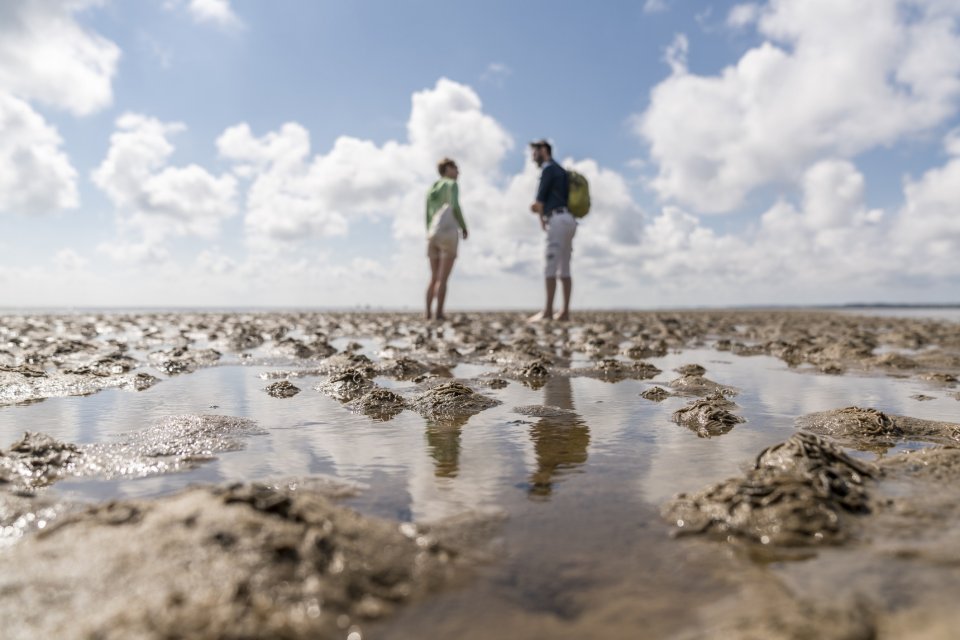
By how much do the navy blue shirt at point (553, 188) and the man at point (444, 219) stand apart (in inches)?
89.3

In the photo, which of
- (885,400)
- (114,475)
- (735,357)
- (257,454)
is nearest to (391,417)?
(257,454)

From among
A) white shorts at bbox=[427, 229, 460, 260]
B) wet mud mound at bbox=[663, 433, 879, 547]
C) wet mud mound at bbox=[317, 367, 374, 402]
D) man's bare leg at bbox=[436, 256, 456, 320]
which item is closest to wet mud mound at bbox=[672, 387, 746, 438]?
wet mud mound at bbox=[663, 433, 879, 547]

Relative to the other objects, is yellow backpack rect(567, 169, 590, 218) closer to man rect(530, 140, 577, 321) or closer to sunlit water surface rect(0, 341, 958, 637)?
man rect(530, 140, 577, 321)

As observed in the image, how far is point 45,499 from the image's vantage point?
104 inches

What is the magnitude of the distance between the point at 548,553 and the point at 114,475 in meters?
2.37

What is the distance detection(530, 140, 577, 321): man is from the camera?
46.7 feet

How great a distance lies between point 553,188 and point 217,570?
1350 centimetres

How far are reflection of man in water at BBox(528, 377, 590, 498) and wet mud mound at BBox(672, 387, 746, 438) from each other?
769 mm

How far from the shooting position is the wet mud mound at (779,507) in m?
2.29

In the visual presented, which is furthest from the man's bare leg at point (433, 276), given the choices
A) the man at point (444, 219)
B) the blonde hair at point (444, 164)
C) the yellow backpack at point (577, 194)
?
the yellow backpack at point (577, 194)

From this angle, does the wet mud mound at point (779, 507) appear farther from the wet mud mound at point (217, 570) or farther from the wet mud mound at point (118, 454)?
the wet mud mound at point (118, 454)

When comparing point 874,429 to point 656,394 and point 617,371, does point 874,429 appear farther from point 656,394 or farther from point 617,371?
point 617,371

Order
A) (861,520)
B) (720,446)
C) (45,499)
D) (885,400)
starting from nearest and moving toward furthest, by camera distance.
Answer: (861,520)
(45,499)
(720,446)
(885,400)

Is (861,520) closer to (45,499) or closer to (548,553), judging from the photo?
(548,553)
